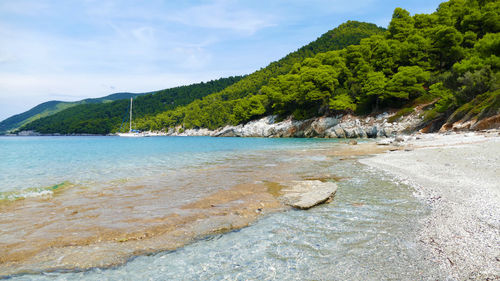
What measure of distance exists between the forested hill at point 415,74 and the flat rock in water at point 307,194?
2477cm

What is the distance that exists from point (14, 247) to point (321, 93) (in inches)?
2594

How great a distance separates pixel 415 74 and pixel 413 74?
0.46 m

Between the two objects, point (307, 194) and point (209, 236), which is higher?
point (307, 194)

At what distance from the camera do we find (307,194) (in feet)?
27.4

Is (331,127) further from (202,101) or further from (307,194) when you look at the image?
(202,101)

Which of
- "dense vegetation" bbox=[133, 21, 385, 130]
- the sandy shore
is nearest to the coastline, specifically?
the sandy shore

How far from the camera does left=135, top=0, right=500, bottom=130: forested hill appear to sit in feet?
106

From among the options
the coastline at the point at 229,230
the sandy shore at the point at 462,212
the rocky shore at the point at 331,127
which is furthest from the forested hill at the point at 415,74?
the coastline at the point at 229,230

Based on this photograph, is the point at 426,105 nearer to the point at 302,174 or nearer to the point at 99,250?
the point at 302,174

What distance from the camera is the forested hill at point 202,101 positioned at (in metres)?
121

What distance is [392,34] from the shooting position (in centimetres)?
6981

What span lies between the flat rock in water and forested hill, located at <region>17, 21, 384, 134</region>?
110518 mm

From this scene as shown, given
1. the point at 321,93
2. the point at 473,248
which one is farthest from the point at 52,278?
the point at 321,93

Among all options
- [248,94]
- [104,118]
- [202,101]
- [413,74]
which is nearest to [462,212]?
[413,74]
